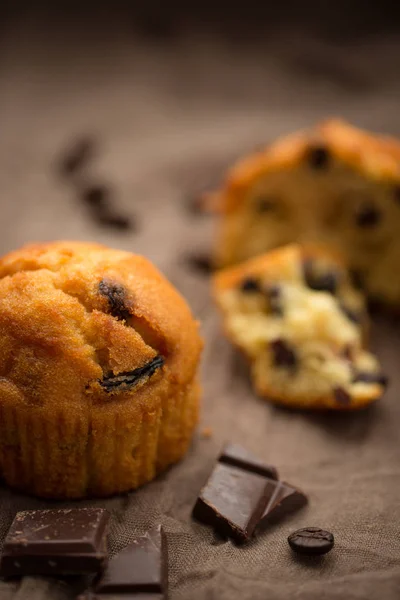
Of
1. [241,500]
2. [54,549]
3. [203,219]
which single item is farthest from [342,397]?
[203,219]

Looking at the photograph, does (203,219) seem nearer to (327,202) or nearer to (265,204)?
(265,204)

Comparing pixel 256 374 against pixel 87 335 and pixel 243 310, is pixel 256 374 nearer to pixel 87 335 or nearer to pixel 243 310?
pixel 243 310

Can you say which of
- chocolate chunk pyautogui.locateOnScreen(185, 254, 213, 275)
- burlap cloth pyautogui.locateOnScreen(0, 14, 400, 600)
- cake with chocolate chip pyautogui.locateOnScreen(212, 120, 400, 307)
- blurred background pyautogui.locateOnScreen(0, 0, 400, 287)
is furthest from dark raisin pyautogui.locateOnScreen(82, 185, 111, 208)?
cake with chocolate chip pyautogui.locateOnScreen(212, 120, 400, 307)

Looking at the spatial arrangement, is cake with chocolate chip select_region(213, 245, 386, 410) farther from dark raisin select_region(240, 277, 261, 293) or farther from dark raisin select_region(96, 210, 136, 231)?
dark raisin select_region(96, 210, 136, 231)

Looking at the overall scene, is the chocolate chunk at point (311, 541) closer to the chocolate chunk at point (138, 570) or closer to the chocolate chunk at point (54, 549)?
the chocolate chunk at point (138, 570)

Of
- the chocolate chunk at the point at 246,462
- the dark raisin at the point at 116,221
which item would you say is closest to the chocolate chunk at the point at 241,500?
the chocolate chunk at the point at 246,462
